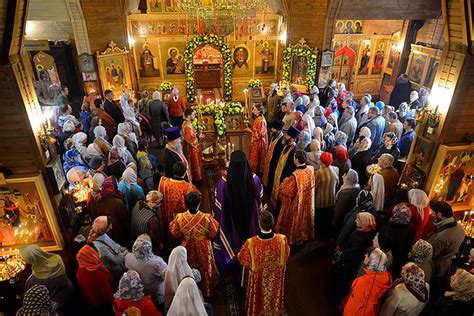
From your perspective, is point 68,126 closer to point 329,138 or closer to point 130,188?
point 130,188

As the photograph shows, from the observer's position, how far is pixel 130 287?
2.95m

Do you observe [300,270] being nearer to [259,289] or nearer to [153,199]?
[259,289]

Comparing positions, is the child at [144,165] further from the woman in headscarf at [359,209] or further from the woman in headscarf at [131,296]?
the woman in headscarf at [359,209]

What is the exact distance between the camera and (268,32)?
11602 mm

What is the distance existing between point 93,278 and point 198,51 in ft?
33.7

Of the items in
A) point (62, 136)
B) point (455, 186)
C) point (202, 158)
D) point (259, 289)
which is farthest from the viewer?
point (202, 158)

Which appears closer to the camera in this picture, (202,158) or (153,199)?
(153,199)

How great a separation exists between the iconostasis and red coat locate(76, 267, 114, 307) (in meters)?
8.69

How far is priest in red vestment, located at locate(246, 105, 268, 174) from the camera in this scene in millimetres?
6723

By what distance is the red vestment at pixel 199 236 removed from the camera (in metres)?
3.93

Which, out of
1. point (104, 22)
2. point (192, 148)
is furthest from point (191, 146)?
point (104, 22)

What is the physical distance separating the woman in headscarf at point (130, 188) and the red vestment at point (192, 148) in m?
1.87

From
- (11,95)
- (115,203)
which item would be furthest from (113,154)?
(11,95)

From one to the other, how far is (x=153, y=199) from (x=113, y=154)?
57.2 inches
